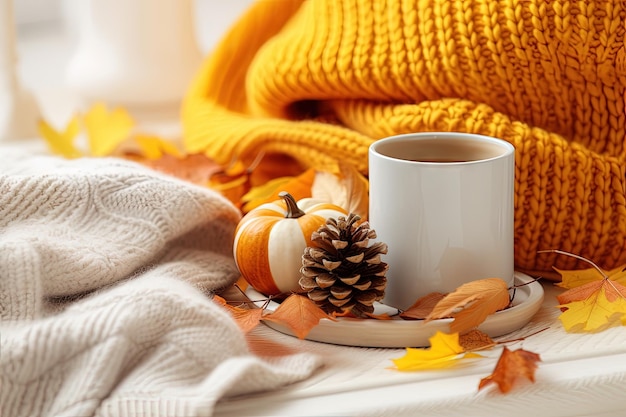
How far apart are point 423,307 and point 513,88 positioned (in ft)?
0.62

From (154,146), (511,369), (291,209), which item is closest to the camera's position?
(511,369)

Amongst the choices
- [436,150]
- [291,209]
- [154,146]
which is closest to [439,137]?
[436,150]

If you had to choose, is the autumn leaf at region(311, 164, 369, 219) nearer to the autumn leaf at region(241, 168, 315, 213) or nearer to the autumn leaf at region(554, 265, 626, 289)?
the autumn leaf at region(241, 168, 315, 213)

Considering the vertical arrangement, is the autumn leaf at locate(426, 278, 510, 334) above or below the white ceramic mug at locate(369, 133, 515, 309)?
below

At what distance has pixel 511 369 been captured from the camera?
45 centimetres

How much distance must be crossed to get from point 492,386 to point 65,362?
0.24m

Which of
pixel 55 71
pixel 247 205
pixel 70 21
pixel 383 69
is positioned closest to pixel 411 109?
pixel 383 69

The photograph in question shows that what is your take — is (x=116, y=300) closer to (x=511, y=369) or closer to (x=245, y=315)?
(x=245, y=315)

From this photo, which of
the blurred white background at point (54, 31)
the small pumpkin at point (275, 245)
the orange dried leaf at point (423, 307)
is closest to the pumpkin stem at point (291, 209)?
the small pumpkin at point (275, 245)

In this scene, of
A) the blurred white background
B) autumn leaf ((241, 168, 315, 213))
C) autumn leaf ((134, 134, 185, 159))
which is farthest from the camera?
the blurred white background

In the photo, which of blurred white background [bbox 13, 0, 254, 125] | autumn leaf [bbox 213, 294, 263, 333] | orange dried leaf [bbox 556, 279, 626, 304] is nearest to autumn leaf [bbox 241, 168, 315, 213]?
autumn leaf [bbox 213, 294, 263, 333]

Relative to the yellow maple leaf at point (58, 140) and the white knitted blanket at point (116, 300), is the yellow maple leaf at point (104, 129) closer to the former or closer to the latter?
the yellow maple leaf at point (58, 140)

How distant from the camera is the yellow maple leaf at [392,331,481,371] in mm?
476

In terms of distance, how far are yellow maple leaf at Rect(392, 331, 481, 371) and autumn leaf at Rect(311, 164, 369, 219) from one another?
169 millimetres
